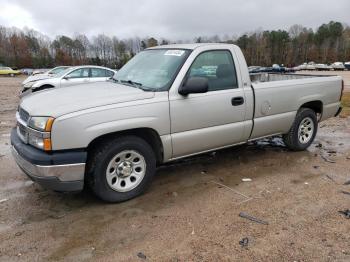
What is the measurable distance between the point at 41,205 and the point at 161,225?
155 centimetres

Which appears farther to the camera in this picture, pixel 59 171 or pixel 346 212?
pixel 346 212

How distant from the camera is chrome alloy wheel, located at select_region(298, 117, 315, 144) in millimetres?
6156

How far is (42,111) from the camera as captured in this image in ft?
12.1

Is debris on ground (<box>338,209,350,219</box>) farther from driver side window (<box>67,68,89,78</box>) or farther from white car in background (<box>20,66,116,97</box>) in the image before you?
driver side window (<box>67,68,89,78</box>)

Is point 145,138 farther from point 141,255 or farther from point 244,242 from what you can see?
point 244,242

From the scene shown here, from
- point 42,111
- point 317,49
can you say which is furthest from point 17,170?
point 317,49

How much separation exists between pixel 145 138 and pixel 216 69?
1451 millimetres

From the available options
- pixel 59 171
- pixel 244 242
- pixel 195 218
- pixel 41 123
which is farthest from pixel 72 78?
pixel 244 242

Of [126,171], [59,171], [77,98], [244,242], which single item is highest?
[77,98]

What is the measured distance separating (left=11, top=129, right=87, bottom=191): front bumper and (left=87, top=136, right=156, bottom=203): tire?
0.64 ft

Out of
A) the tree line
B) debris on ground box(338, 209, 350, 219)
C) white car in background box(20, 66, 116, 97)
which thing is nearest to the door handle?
debris on ground box(338, 209, 350, 219)

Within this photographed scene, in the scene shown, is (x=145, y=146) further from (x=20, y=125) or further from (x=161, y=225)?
(x=20, y=125)

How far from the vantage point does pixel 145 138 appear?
14.0 ft

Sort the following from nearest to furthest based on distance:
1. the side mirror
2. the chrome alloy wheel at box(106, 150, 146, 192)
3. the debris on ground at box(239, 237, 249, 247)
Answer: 1. the debris on ground at box(239, 237, 249, 247)
2. the chrome alloy wheel at box(106, 150, 146, 192)
3. the side mirror
